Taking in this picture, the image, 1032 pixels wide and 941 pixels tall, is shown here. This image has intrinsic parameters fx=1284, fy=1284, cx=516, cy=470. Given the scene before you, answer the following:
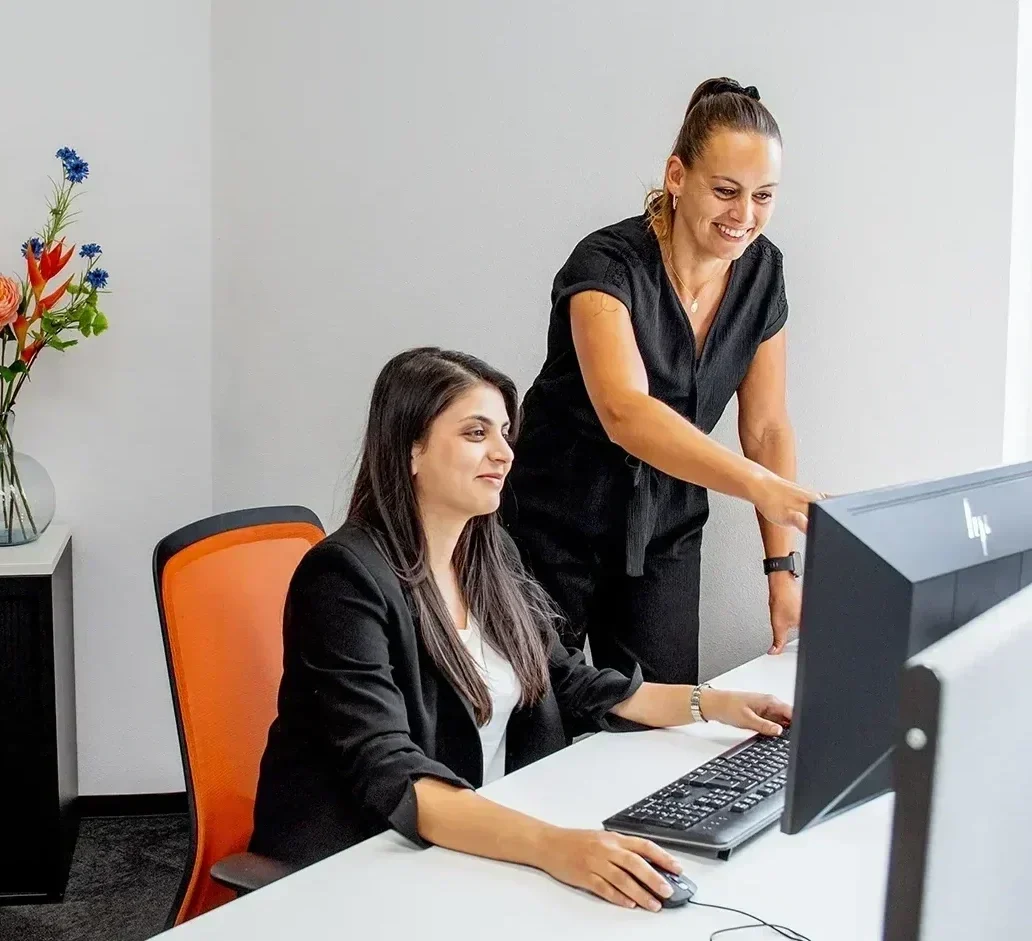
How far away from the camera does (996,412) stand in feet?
7.85

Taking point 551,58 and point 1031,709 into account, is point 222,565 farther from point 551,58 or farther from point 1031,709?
point 551,58

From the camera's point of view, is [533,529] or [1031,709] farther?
[533,529]

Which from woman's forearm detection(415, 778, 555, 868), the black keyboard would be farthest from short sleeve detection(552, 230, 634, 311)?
woman's forearm detection(415, 778, 555, 868)

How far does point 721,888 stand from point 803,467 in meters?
1.46

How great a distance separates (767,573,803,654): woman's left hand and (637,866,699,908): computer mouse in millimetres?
1003

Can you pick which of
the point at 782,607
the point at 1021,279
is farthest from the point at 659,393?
the point at 1021,279

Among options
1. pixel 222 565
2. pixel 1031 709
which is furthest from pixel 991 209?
pixel 1031 709

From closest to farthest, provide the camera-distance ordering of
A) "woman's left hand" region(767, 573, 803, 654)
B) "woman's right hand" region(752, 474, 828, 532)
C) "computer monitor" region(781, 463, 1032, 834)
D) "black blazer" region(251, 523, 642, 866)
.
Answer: "computer monitor" region(781, 463, 1032, 834) < "black blazer" region(251, 523, 642, 866) < "woman's right hand" region(752, 474, 828, 532) < "woman's left hand" region(767, 573, 803, 654)

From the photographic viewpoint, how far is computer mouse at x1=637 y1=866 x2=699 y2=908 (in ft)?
3.71

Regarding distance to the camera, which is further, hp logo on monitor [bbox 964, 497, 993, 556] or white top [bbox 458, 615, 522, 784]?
white top [bbox 458, 615, 522, 784]

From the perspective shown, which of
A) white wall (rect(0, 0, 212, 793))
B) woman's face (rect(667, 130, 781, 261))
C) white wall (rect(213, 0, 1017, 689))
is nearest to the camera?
woman's face (rect(667, 130, 781, 261))

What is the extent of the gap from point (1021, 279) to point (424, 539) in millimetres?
1409

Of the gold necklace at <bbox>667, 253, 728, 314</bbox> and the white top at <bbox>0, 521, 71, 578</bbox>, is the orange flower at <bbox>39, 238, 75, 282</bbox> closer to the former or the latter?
the white top at <bbox>0, 521, 71, 578</bbox>

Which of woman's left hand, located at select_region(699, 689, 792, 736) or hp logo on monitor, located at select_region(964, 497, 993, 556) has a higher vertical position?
hp logo on monitor, located at select_region(964, 497, 993, 556)
